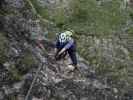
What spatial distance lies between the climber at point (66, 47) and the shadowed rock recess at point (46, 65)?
24cm

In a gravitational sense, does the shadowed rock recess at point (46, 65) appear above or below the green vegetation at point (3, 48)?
below

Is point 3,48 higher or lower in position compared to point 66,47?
higher

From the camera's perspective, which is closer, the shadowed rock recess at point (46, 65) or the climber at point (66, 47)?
the shadowed rock recess at point (46, 65)

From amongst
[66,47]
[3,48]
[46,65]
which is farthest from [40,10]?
[3,48]

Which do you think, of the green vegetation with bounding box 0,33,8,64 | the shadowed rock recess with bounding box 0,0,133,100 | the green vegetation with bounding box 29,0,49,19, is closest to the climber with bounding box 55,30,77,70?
the shadowed rock recess with bounding box 0,0,133,100

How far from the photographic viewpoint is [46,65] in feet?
40.5

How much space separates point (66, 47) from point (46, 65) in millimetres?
954

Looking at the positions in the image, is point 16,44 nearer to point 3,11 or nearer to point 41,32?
point 3,11

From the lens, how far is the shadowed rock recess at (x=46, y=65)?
425 inches

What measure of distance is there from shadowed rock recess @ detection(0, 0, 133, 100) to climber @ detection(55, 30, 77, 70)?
0.24 meters

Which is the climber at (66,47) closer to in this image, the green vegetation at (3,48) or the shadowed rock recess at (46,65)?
the shadowed rock recess at (46,65)

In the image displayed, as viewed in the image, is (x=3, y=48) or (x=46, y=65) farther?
(x=46, y=65)

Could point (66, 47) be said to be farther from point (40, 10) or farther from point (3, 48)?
point (40, 10)

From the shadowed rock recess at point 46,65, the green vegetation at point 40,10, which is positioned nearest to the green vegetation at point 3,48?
the shadowed rock recess at point 46,65
